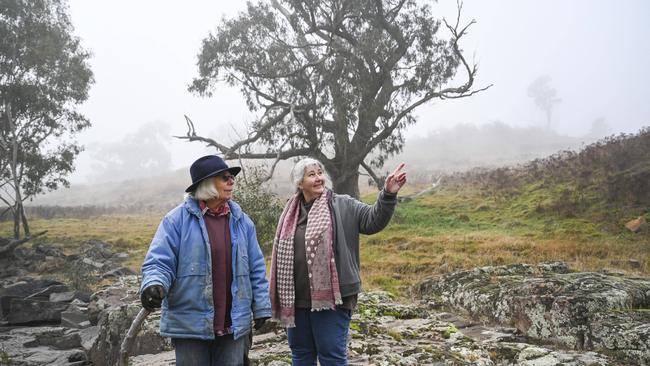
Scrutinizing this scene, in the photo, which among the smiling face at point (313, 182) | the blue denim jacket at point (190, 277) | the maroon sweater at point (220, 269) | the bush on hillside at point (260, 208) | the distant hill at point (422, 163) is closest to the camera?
the blue denim jacket at point (190, 277)

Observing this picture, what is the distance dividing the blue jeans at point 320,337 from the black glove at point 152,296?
1111 mm

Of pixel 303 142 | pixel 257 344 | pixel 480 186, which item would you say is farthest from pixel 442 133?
pixel 257 344

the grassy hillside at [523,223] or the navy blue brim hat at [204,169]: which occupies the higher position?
the navy blue brim hat at [204,169]

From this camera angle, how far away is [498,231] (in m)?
15.6

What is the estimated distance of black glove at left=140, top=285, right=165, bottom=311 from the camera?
287 cm

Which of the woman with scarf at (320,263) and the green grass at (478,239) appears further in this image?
the green grass at (478,239)

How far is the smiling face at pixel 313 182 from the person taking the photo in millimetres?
3756

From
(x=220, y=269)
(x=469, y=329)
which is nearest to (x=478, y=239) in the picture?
(x=469, y=329)

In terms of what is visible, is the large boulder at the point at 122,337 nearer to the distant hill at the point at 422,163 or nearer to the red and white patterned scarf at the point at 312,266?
the red and white patterned scarf at the point at 312,266

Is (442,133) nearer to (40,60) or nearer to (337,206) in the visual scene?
(40,60)

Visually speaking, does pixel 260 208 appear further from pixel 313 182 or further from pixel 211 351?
→ pixel 211 351

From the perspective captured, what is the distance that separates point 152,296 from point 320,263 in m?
1.21

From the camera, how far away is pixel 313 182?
3.74 m

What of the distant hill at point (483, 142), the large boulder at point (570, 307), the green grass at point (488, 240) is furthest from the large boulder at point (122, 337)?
the distant hill at point (483, 142)
